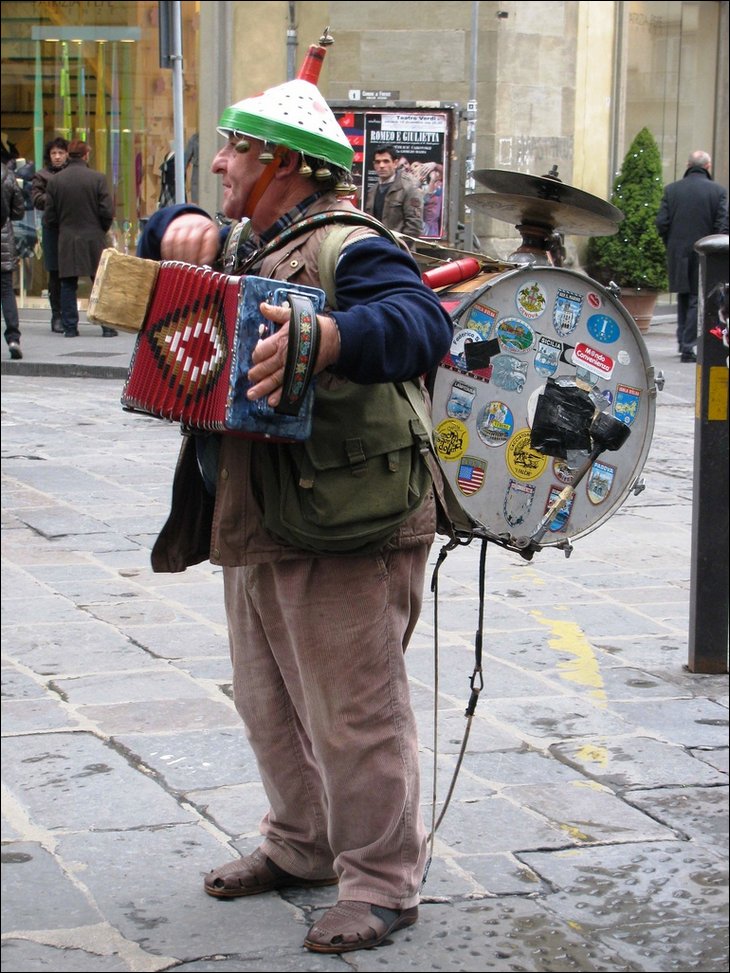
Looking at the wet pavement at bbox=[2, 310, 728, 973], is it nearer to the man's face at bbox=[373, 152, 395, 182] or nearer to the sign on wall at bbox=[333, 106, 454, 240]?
the man's face at bbox=[373, 152, 395, 182]

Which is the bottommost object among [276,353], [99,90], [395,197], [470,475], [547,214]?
[470,475]

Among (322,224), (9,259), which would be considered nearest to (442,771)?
(322,224)

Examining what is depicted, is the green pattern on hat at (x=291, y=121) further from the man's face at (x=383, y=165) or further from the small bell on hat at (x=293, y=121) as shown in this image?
the man's face at (x=383, y=165)

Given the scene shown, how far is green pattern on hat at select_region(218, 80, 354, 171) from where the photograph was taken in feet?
9.62

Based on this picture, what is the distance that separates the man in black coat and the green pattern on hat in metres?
12.4

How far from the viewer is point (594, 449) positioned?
10.8 ft

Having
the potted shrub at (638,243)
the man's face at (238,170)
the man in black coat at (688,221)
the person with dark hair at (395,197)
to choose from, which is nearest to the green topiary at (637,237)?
the potted shrub at (638,243)

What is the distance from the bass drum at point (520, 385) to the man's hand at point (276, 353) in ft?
1.81

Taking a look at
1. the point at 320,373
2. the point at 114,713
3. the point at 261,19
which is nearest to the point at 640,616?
the point at 114,713

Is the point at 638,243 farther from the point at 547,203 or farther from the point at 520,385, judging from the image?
the point at 520,385

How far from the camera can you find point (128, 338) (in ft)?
53.1

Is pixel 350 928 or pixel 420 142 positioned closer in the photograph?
pixel 350 928

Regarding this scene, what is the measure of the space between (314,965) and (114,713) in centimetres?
173

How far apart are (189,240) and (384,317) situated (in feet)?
1.53
